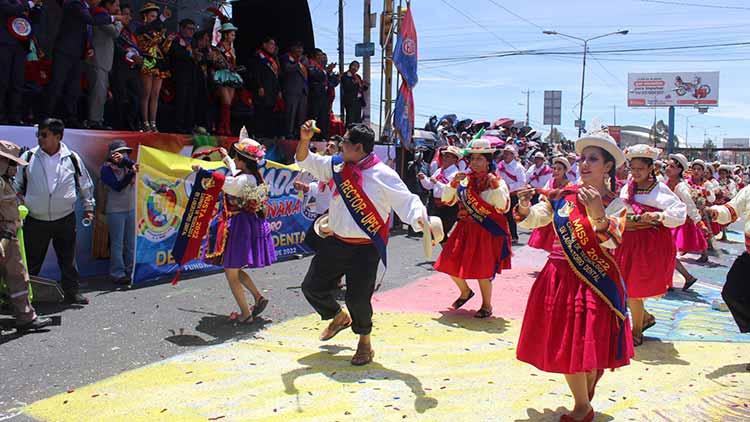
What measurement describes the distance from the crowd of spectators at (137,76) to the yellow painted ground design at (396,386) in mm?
4548

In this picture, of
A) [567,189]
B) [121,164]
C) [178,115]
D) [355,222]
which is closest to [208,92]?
[178,115]

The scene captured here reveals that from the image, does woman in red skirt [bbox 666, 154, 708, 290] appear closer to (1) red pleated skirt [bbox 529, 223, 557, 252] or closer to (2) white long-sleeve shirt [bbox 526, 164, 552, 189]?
(1) red pleated skirt [bbox 529, 223, 557, 252]

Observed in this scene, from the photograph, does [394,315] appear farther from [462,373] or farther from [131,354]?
[131,354]

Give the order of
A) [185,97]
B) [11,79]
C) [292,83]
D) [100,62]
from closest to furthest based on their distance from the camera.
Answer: [11,79] < [100,62] < [185,97] < [292,83]

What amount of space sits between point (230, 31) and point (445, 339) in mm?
6753

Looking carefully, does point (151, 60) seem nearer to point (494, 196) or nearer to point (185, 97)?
point (185, 97)

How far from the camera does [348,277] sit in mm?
5070

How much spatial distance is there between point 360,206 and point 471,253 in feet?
7.35

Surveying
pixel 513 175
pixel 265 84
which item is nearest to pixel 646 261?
pixel 513 175

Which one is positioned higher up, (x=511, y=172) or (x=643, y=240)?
(x=511, y=172)

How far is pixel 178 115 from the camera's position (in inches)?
385

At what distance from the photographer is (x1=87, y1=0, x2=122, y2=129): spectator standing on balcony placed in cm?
834

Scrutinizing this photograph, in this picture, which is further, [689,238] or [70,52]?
[689,238]

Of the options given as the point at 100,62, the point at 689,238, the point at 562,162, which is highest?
the point at 100,62
